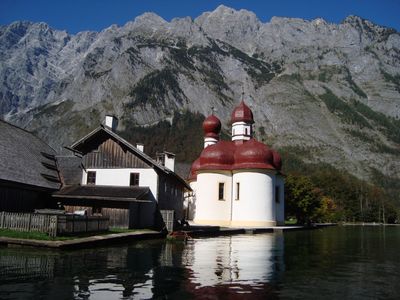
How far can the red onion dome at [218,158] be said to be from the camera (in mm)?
53625

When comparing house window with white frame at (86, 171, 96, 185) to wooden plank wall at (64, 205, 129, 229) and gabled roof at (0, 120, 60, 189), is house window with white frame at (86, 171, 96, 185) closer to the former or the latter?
gabled roof at (0, 120, 60, 189)

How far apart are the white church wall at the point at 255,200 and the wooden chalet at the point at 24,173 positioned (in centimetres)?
2268

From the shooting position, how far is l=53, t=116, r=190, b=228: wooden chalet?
109 ft

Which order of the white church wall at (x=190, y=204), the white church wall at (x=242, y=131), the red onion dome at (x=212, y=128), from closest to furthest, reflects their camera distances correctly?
the white church wall at (x=242, y=131), the red onion dome at (x=212, y=128), the white church wall at (x=190, y=204)

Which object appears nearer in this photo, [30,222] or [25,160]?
[30,222]

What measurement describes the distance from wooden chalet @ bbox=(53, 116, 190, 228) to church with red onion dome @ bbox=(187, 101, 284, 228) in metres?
13.9

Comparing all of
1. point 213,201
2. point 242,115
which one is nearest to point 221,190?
point 213,201

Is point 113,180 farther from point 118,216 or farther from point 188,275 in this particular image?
point 188,275

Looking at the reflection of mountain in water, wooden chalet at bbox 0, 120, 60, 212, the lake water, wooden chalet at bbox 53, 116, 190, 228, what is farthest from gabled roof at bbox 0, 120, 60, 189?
the lake water

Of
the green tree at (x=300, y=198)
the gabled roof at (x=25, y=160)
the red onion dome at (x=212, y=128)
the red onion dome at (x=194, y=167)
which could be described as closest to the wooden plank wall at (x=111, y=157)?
the gabled roof at (x=25, y=160)

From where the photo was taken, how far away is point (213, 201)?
5325cm

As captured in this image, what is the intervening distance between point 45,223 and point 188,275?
1191cm

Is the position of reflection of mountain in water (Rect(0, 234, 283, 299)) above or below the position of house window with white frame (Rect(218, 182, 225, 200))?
below

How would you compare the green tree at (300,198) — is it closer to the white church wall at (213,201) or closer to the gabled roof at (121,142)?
the white church wall at (213,201)
